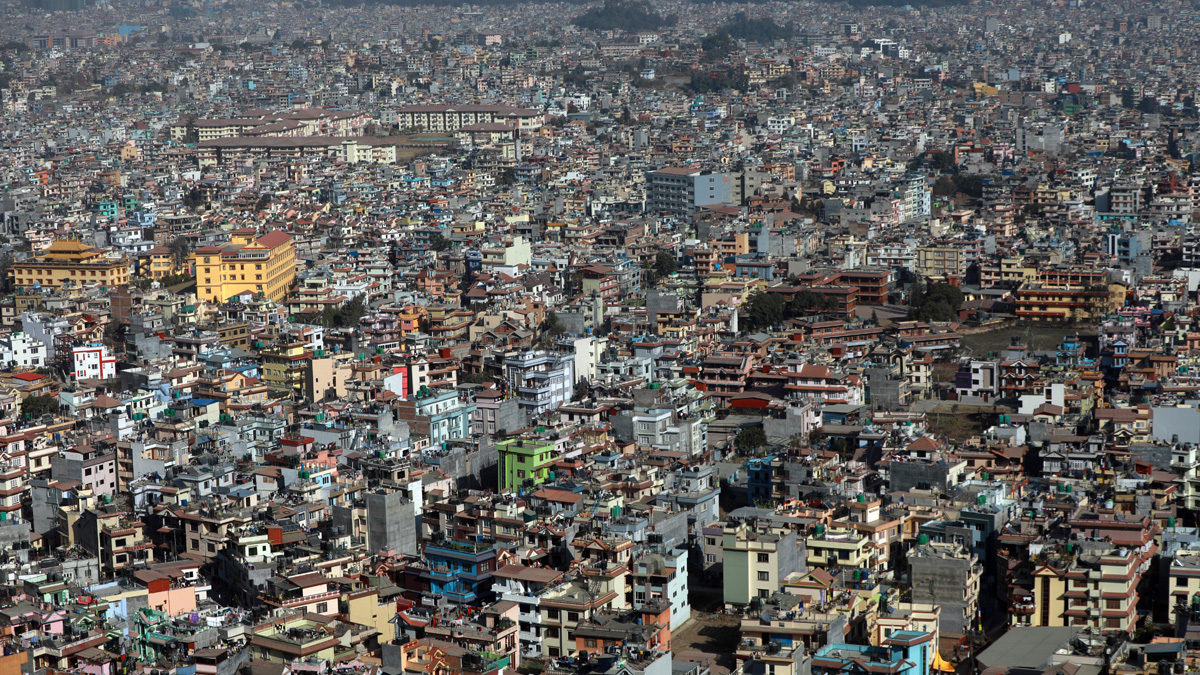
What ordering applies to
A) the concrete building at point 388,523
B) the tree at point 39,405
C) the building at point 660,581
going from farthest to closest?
the tree at point 39,405, the concrete building at point 388,523, the building at point 660,581

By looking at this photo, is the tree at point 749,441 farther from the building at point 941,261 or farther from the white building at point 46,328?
A: the building at point 941,261

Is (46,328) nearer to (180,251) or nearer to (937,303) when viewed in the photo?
(180,251)

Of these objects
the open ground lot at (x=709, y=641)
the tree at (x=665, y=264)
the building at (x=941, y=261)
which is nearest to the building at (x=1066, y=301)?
the building at (x=941, y=261)

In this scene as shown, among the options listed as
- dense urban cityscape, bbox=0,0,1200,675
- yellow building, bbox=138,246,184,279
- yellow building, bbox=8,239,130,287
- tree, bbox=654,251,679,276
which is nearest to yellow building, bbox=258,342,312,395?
dense urban cityscape, bbox=0,0,1200,675

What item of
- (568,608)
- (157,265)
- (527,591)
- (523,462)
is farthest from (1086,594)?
(157,265)

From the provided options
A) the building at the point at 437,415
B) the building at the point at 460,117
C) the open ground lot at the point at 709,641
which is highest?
the building at the point at 460,117

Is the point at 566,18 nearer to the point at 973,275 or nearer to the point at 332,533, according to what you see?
the point at 973,275

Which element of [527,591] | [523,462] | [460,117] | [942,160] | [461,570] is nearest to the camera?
[527,591]

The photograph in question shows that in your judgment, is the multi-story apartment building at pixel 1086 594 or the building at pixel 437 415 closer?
the multi-story apartment building at pixel 1086 594
